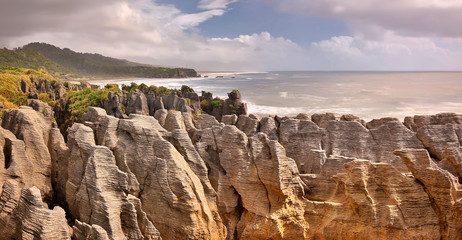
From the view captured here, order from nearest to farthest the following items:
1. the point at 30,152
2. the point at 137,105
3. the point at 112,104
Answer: the point at 30,152
the point at 137,105
the point at 112,104

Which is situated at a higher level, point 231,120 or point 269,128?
point 231,120

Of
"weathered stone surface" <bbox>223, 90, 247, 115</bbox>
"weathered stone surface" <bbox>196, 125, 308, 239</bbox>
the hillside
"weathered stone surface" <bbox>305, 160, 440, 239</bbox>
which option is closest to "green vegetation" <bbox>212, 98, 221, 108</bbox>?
"weathered stone surface" <bbox>223, 90, 247, 115</bbox>

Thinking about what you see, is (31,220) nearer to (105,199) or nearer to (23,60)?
(105,199)

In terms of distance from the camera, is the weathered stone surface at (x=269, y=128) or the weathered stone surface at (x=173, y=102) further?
the weathered stone surface at (x=173, y=102)

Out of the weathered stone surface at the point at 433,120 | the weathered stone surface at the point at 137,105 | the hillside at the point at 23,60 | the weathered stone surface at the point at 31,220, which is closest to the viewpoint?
the weathered stone surface at the point at 31,220

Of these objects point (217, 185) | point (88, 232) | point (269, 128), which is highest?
point (269, 128)

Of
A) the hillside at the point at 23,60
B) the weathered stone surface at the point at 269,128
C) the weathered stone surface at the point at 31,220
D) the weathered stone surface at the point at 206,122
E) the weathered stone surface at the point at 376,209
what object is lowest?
the weathered stone surface at the point at 376,209

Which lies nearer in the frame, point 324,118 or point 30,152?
point 30,152

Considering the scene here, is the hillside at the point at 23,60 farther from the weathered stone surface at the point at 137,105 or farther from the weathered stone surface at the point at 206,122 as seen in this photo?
the weathered stone surface at the point at 206,122

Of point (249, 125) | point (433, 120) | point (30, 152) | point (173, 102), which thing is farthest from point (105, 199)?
point (173, 102)

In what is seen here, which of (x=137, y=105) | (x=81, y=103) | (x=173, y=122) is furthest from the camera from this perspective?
(x=81, y=103)

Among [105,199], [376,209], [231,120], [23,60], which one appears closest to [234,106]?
[231,120]

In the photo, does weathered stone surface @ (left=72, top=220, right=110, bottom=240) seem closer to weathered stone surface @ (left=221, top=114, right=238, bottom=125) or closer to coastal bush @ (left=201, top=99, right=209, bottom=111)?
weathered stone surface @ (left=221, top=114, right=238, bottom=125)

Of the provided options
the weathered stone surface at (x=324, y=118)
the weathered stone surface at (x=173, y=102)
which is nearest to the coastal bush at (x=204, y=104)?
the weathered stone surface at (x=173, y=102)
